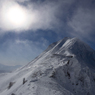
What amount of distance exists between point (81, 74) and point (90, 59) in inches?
1632

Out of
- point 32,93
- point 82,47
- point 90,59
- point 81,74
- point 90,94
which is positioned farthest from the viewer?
point 82,47

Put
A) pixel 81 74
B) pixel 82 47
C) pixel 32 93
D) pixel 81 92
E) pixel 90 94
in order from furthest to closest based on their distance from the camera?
pixel 82 47
pixel 81 74
pixel 90 94
pixel 81 92
pixel 32 93

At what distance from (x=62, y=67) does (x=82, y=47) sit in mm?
56370

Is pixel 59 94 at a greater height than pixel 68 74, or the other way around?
pixel 68 74

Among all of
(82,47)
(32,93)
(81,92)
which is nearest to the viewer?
(32,93)

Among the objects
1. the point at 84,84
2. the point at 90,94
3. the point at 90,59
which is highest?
the point at 90,59

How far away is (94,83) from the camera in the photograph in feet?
132

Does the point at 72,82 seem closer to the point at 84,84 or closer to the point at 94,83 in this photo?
the point at 84,84

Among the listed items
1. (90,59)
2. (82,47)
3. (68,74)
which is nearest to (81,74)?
(68,74)

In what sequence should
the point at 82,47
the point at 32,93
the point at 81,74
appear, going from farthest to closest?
the point at 82,47
the point at 81,74
the point at 32,93

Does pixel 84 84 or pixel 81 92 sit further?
pixel 84 84

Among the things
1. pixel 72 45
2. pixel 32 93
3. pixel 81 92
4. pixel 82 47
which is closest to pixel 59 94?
pixel 32 93

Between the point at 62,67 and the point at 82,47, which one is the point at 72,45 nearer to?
the point at 82,47

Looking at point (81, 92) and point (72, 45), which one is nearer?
point (81, 92)
